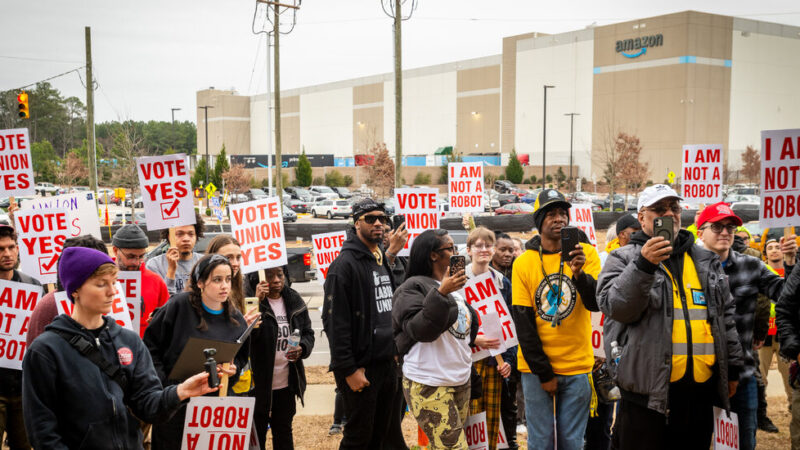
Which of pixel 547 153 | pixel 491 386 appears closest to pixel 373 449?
pixel 491 386

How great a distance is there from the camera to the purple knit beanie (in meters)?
3.35

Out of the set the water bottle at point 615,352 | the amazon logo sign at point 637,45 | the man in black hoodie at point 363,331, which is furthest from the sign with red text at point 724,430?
the amazon logo sign at point 637,45

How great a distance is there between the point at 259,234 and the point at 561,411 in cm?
282

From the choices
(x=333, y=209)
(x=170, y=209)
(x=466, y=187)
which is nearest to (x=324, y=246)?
(x=170, y=209)

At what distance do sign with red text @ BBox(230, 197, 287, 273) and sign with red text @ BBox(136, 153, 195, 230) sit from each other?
29.8 inches

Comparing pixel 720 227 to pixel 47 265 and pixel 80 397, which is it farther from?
pixel 47 265

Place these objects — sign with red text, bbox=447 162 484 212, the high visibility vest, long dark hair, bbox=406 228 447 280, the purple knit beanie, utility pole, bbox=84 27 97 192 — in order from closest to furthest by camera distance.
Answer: the purple knit beanie, the high visibility vest, long dark hair, bbox=406 228 447 280, sign with red text, bbox=447 162 484 212, utility pole, bbox=84 27 97 192

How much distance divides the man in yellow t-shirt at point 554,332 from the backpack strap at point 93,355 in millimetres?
2631

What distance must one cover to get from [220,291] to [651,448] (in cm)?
284

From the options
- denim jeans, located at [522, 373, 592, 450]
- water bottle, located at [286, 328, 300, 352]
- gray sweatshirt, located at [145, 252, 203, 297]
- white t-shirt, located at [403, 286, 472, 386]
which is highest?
gray sweatshirt, located at [145, 252, 203, 297]

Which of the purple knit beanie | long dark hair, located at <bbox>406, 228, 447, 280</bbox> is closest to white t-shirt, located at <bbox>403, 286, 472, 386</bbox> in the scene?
long dark hair, located at <bbox>406, 228, 447, 280</bbox>

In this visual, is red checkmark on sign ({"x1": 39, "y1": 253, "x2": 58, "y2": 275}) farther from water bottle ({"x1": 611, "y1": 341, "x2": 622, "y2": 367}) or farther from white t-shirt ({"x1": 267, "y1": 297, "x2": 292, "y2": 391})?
water bottle ({"x1": 611, "y1": 341, "x2": 622, "y2": 367})

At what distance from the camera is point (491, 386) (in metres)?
5.71

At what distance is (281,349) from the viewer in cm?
562
